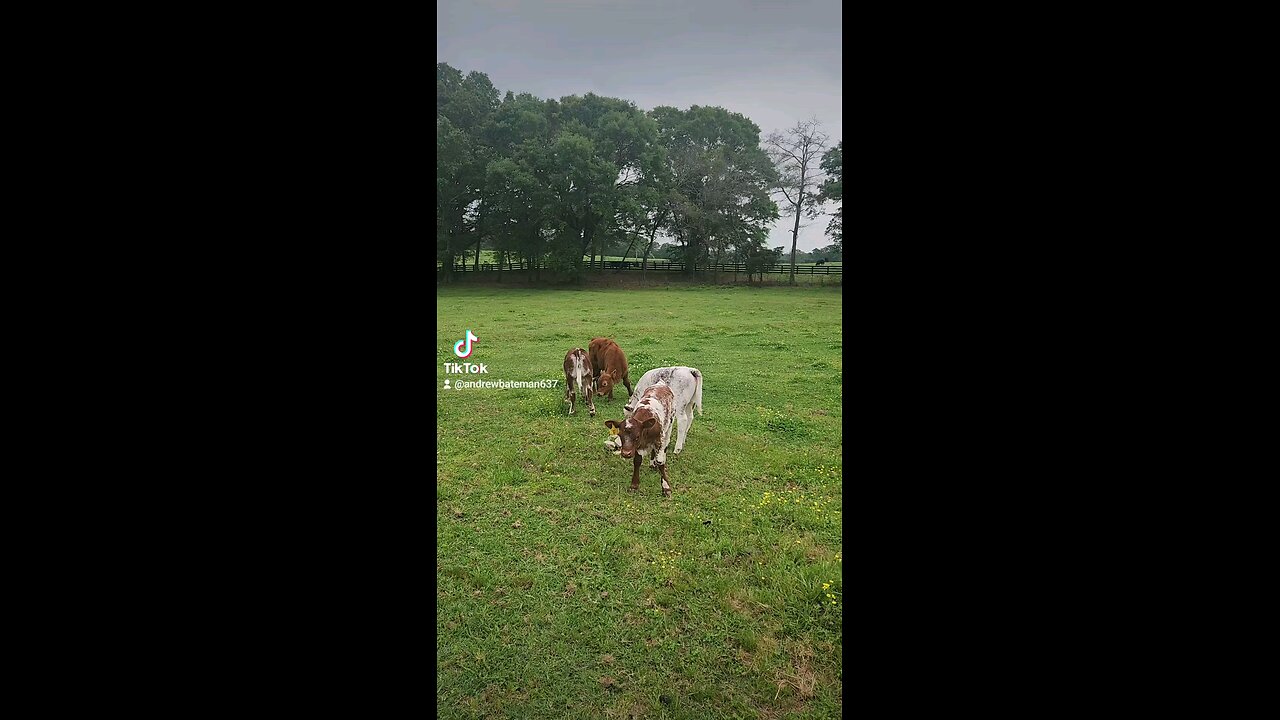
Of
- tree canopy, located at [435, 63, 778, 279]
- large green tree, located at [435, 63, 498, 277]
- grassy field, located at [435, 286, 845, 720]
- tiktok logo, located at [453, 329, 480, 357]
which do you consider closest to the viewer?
grassy field, located at [435, 286, 845, 720]

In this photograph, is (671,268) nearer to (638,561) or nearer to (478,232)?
(478,232)

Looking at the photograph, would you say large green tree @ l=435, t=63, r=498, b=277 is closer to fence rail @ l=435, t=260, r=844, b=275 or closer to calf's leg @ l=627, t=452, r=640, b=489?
fence rail @ l=435, t=260, r=844, b=275

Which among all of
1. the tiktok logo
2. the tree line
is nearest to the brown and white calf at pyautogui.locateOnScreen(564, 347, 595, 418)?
the tiktok logo

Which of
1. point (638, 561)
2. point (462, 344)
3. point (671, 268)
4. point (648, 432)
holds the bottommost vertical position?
point (638, 561)

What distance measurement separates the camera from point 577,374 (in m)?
5.00

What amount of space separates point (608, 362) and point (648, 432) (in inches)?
75.4

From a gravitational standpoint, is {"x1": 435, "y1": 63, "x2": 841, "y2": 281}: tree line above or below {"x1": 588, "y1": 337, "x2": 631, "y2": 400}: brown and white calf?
above

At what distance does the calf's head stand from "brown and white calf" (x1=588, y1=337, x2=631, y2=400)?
1.75 metres

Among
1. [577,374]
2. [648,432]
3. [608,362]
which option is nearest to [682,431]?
[648,432]

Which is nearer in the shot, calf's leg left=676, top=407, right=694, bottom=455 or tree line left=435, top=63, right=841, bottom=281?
calf's leg left=676, top=407, right=694, bottom=455

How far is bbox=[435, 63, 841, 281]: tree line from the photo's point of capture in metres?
15.3
